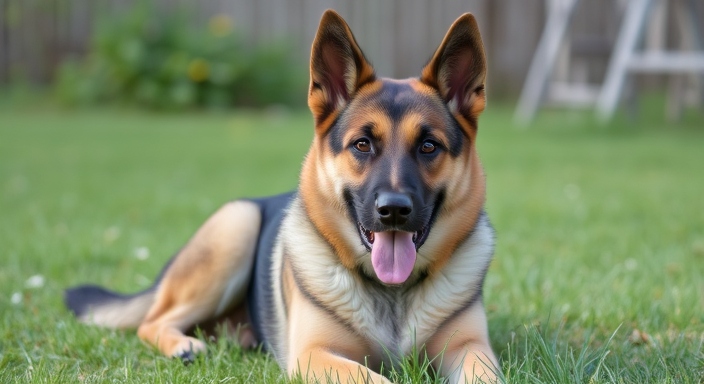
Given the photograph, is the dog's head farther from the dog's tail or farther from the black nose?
the dog's tail

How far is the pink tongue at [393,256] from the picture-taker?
3107 mm

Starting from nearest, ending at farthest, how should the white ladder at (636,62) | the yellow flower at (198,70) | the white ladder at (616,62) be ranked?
the white ladder at (636,62) < the white ladder at (616,62) < the yellow flower at (198,70)

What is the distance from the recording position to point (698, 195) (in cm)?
723

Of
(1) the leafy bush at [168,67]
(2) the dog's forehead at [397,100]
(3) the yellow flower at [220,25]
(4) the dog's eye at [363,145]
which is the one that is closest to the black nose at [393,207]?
(4) the dog's eye at [363,145]

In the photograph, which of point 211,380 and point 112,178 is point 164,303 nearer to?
point 211,380

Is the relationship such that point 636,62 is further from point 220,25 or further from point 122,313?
point 122,313

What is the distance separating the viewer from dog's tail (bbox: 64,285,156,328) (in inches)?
158

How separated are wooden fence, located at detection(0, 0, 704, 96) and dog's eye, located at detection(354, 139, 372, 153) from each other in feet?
38.3

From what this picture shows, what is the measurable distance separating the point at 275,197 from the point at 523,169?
5.17 meters

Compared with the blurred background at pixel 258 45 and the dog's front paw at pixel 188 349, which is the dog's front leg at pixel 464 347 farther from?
the blurred background at pixel 258 45

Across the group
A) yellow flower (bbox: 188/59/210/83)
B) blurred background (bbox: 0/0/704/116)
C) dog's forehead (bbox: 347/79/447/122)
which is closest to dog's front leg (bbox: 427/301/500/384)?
dog's forehead (bbox: 347/79/447/122)

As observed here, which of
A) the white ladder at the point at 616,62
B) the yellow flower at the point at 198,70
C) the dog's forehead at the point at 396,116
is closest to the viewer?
the dog's forehead at the point at 396,116

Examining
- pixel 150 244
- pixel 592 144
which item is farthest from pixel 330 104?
pixel 592 144

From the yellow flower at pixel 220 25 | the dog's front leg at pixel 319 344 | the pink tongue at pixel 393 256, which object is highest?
the pink tongue at pixel 393 256
